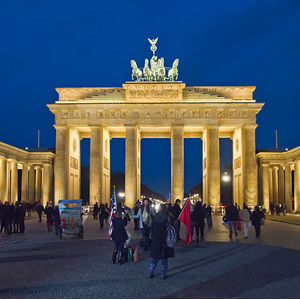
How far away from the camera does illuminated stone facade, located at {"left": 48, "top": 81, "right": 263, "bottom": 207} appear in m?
52.0

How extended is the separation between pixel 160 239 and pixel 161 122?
42452mm

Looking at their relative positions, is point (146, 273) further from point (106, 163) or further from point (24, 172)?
point (24, 172)

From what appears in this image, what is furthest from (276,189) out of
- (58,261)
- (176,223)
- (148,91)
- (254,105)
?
(58,261)

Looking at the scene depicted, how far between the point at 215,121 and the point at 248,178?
8.50 m

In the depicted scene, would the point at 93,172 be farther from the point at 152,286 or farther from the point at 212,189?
the point at 152,286

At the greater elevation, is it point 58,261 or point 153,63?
point 153,63

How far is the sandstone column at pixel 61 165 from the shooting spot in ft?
171

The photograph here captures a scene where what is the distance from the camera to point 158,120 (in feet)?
173

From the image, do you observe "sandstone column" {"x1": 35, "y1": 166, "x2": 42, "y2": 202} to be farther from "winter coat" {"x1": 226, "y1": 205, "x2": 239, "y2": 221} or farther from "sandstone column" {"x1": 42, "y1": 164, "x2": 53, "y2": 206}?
"winter coat" {"x1": 226, "y1": 205, "x2": 239, "y2": 221}

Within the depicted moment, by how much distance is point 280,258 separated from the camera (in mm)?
14211

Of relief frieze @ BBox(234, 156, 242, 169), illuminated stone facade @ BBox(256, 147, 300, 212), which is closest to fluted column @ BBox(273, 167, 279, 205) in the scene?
illuminated stone facade @ BBox(256, 147, 300, 212)

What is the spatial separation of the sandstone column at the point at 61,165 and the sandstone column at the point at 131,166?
7983 millimetres

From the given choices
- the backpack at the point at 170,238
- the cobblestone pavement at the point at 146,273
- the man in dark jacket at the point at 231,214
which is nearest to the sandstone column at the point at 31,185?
the cobblestone pavement at the point at 146,273

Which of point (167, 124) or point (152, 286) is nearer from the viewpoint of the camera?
point (152, 286)
